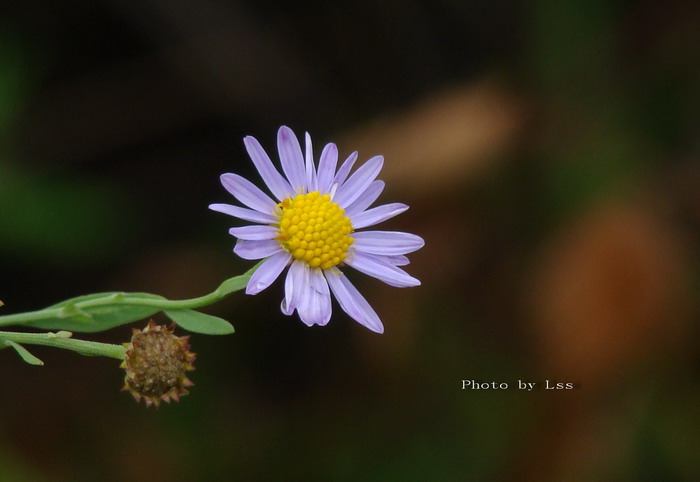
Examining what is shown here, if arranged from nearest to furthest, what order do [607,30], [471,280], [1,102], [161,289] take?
[1,102], [161,289], [471,280], [607,30]

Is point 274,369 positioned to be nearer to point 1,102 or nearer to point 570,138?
point 1,102

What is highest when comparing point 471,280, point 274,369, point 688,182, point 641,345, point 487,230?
point 688,182

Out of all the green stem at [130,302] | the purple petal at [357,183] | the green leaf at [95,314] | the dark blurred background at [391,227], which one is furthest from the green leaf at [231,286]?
the dark blurred background at [391,227]

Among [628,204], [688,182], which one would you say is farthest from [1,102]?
[688,182]

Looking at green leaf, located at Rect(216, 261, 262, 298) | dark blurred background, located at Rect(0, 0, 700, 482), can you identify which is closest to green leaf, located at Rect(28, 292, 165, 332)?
green leaf, located at Rect(216, 261, 262, 298)

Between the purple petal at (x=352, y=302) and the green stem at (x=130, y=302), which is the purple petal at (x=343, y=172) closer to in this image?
the purple petal at (x=352, y=302)

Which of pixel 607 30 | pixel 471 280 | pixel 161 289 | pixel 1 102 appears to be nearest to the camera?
pixel 1 102

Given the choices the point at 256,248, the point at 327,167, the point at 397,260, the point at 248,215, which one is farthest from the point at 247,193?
the point at 397,260
